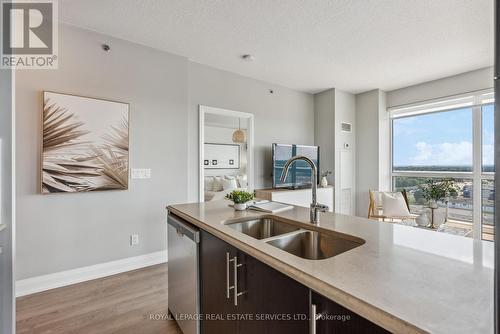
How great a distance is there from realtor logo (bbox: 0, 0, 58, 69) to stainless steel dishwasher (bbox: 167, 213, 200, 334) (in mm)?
2091

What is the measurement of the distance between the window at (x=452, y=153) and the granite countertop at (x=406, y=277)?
2973mm

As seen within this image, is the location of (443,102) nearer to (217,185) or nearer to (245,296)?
(245,296)

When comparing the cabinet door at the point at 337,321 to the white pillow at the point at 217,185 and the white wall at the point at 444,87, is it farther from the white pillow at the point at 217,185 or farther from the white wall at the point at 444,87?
the white pillow at the point at 217,185

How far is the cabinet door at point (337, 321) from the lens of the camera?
0.65 meters

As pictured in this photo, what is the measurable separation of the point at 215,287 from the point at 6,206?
130cm

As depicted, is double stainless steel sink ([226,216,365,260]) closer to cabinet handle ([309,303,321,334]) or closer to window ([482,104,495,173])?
cabinet handle ([309,303,321,334])

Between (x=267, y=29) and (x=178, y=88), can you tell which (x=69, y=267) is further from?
(x=267, y=29)

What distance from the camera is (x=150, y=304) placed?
2.08 metres

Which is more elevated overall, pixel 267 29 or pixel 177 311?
pixel 267 29

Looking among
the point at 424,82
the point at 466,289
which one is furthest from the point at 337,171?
the point at 466,289

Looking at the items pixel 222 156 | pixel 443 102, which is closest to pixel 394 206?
pixel 443 102

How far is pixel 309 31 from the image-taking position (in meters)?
2.62

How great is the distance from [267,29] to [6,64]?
2.18m

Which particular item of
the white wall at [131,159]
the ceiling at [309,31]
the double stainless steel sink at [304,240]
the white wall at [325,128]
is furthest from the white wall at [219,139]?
the double stainless steel sink at [304,240]
